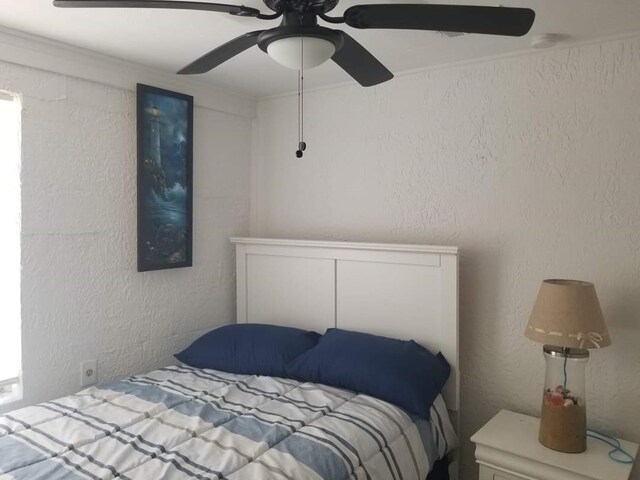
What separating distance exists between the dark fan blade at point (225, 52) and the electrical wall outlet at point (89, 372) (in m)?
1.58

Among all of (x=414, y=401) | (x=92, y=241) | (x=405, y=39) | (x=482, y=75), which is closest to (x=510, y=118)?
(x=482, y=75)

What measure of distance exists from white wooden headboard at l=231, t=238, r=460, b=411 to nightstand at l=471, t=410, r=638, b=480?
0.34 m

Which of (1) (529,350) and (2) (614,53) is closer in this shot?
(2) (614,53)

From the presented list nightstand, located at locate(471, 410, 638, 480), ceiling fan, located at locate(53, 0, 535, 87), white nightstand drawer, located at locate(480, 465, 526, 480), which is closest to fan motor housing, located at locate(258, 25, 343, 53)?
ceiling fan, located at locate(53, 0, 535, 87)

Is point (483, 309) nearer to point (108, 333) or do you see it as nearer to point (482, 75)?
point (482, 75)

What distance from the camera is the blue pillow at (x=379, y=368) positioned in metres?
2.16

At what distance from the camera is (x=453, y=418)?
2480 mm

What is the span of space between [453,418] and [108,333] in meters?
1.84

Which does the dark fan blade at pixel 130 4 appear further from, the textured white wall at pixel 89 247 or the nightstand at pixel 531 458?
the nightstand at pixel 531 458

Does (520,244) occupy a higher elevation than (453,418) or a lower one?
higher

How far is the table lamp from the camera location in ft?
6.34

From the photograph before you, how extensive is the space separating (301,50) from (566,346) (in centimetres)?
151

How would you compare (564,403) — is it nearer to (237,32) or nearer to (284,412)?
(284,412)

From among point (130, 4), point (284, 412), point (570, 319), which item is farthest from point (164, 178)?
point (570, 319)
